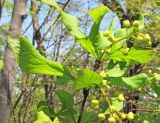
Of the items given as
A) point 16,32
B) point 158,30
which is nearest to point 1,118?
point 16,32

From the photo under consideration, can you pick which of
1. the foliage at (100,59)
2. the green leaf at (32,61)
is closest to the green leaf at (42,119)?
the foliage at (100,59)

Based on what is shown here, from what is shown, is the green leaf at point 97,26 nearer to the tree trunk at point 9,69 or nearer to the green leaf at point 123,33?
the green leaf at point 123,33

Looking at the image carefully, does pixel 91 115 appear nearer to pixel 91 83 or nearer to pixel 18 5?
pixel 91 83

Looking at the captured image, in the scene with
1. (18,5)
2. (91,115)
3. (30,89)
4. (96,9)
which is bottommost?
(30,89)

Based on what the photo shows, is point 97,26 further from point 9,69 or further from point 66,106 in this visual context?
point 9,69

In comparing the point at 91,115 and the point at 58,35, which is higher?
the point at 58,35

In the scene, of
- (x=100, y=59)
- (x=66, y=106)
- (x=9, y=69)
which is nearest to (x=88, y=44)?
(x=100, y=59)

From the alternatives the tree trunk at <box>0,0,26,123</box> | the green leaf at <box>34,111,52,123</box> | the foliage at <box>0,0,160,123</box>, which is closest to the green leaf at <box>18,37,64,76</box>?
the foliage at <box>0,0,160,123</box>
